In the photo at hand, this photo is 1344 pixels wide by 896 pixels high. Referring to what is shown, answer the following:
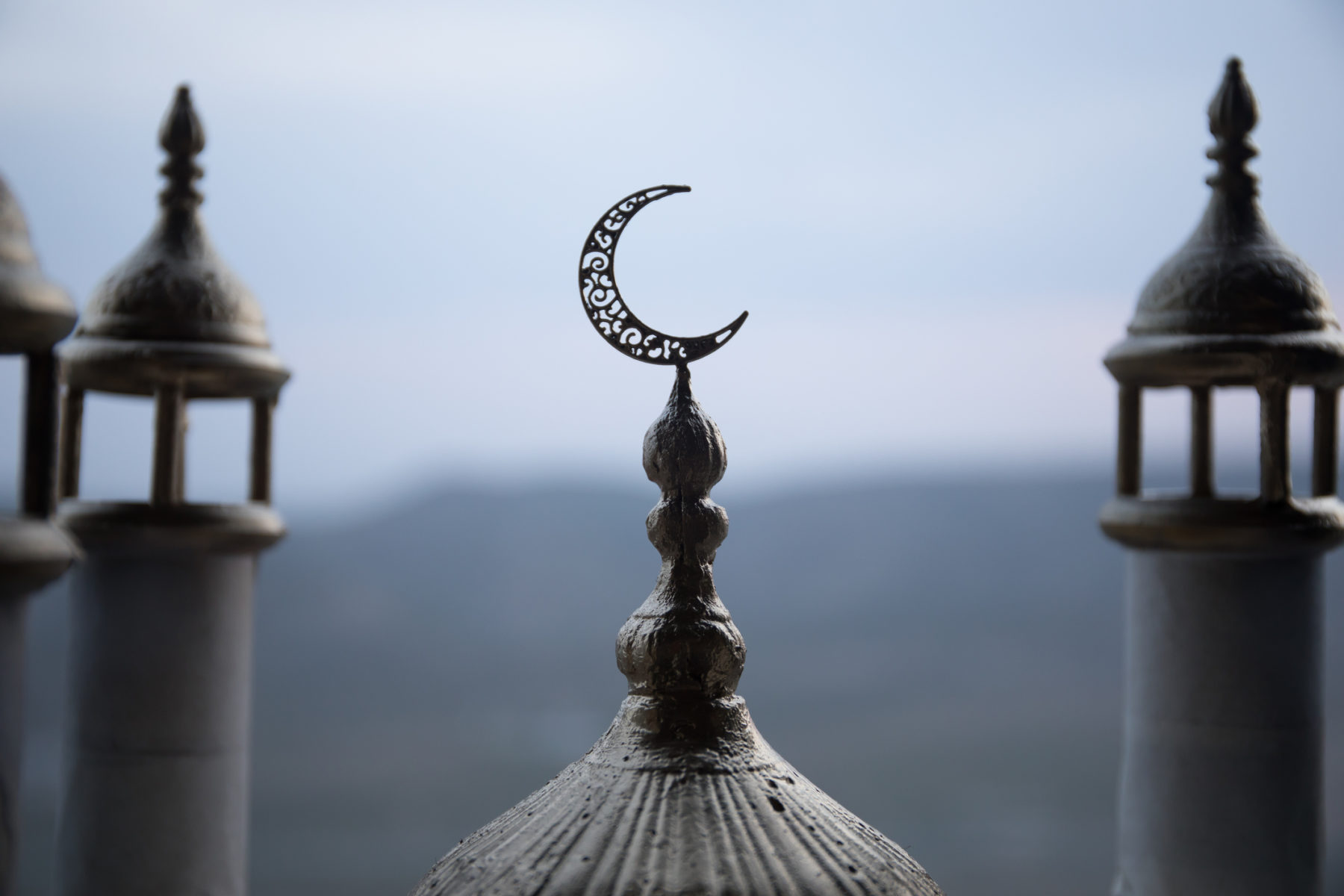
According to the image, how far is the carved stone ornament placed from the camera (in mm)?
1534

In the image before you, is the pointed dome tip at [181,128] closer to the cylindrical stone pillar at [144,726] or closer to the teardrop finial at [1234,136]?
the cylindrical stone pillar at [144,726]

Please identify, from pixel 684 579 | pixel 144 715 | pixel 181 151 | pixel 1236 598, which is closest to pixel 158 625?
pixel 144 715

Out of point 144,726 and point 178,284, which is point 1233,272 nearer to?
point 178,284

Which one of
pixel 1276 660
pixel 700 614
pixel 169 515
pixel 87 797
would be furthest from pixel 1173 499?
pixel 87 797

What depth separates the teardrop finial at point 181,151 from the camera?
3568 mm

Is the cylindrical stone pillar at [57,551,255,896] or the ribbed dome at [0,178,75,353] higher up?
the ribbed dome at [0,178,75,353]

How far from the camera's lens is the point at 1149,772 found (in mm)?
3305

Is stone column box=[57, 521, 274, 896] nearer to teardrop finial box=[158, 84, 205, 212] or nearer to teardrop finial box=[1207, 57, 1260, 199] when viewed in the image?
teardrop finial box=[158, 84, 205, 212]

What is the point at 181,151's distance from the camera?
3580 millimetres

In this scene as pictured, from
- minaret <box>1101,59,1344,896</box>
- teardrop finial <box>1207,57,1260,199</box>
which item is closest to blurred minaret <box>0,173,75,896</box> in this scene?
minaret <box>1101,59,1344,896</box>

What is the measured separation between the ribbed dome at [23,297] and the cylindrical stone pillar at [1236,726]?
2560mm

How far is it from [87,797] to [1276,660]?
2.97m

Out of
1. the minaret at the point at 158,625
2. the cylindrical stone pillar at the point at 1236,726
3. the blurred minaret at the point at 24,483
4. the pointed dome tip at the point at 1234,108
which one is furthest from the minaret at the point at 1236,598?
the blurred minaret at the point at 24,483

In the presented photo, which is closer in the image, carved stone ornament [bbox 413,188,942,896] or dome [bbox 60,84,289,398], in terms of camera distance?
carved stone ornament [bbox 413,188,942,896]
